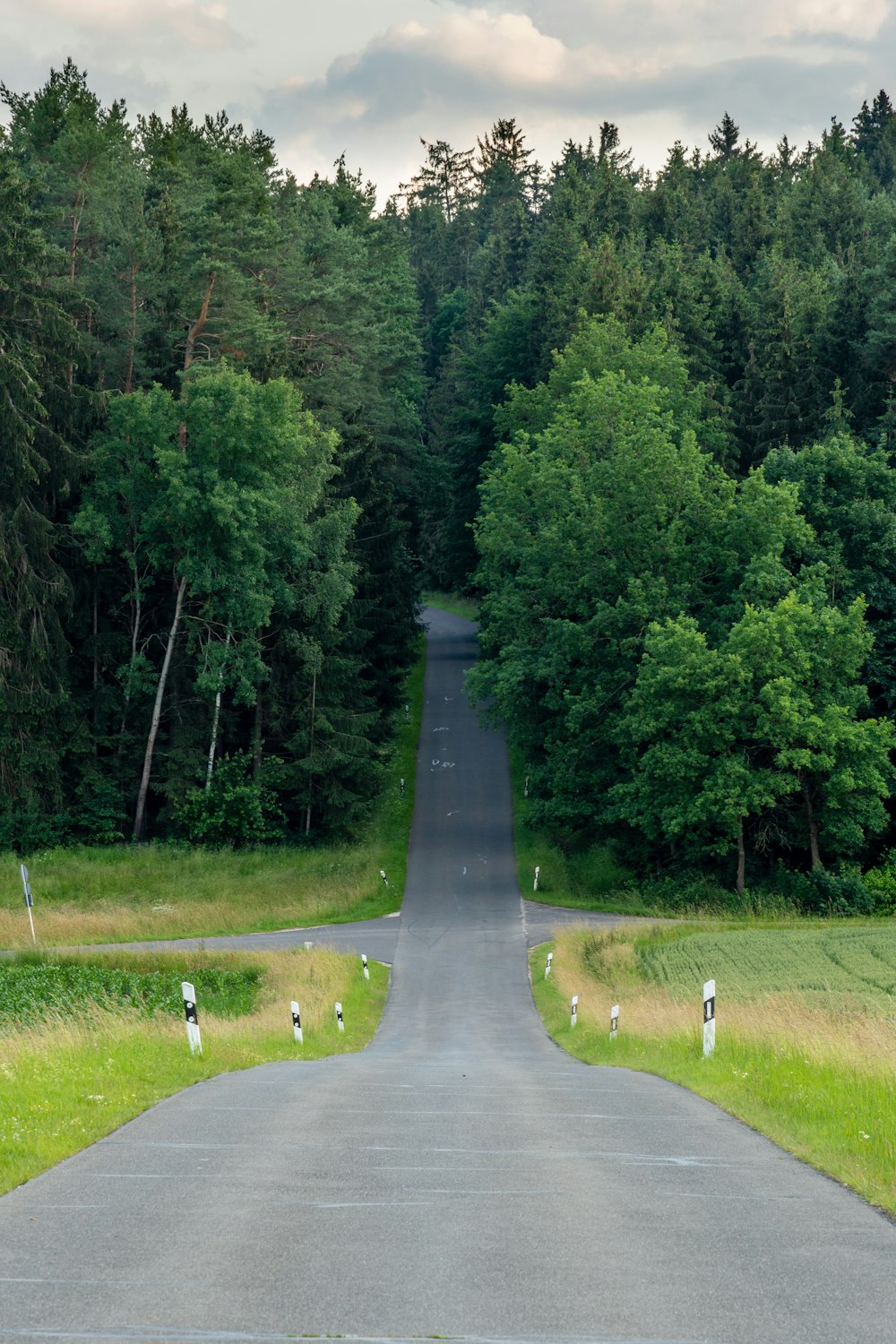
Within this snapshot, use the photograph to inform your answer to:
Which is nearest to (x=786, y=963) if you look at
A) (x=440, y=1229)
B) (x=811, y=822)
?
(x=811, y=822)

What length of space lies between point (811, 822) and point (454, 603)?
62.0 meters

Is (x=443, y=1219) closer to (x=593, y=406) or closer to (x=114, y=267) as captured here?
(x=593, y=406)

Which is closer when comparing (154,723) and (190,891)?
(190,891)

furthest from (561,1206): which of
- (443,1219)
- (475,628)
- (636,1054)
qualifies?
(475,628)

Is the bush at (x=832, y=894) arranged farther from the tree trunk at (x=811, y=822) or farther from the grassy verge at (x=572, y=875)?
the grassy verge at (x=572, y=875)

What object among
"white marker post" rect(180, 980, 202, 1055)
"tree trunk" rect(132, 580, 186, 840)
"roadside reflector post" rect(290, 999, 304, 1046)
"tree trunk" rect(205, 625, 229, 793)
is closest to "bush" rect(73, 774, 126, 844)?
"tree trunk" rect(132, 580, 186, 840)

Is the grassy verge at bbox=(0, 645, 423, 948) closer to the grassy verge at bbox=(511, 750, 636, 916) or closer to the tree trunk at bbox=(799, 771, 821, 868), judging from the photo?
the grassy verge at bbox=(511, 750, 636, 916)

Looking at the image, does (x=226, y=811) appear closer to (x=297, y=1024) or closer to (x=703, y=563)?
(x=703, y=563)

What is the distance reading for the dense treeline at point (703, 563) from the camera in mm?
45562

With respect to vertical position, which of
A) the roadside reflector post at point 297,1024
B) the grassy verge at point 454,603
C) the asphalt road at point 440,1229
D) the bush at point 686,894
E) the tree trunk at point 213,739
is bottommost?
the bush at point 686,894

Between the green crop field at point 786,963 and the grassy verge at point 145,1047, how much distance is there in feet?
23.2

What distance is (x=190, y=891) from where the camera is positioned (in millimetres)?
46344

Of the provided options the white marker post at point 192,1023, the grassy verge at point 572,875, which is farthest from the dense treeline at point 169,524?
the white marker post at point 192,1023

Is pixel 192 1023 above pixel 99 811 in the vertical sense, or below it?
below
